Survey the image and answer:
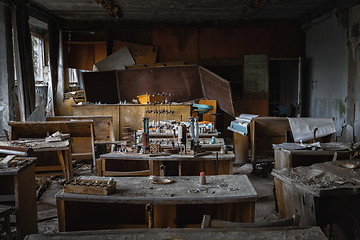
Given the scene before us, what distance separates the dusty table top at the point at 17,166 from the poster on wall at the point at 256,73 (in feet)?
28.2

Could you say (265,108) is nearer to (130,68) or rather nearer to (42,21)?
(130,68)

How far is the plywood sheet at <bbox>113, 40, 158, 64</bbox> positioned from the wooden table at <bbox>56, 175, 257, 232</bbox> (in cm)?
852

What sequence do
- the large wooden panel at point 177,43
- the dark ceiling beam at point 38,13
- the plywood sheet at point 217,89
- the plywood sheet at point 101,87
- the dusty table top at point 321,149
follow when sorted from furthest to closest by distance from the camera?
the large wooden panel at point 177,43 < the plywood sheet at point 101,87 < the plywood sheet at point 217,89 < the dark ceiling beam at point 38,13 < the dusty table top at point 321,149

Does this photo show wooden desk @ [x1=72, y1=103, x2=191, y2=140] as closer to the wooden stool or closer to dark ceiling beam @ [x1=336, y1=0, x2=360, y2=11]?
dark ceiling beam @ [x1=336, y1=0, x2=360, y2=11]

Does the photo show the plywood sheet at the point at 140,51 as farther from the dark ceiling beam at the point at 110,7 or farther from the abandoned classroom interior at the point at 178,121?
the dark ceiling beam at the point at 110,7

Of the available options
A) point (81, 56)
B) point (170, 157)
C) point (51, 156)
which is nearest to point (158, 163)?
point (170, 157)

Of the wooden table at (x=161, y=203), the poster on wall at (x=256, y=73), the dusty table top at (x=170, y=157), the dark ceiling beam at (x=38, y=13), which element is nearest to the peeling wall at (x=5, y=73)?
the dark ceiling beam at (x=38, y=13)

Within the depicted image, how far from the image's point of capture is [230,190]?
2.84 metres

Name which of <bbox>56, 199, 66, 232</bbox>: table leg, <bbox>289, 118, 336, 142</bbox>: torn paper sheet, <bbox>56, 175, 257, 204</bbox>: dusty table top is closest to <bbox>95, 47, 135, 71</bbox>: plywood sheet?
<bbox>289, 118, 336, 142</bbox>: torn paper sheet

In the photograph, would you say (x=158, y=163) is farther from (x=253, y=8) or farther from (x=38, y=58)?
(x=38, y=58)

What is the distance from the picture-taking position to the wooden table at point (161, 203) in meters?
2.67

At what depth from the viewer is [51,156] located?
233 inches

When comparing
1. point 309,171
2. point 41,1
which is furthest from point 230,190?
point 41,1

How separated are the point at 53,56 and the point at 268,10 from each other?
6.96 meters
